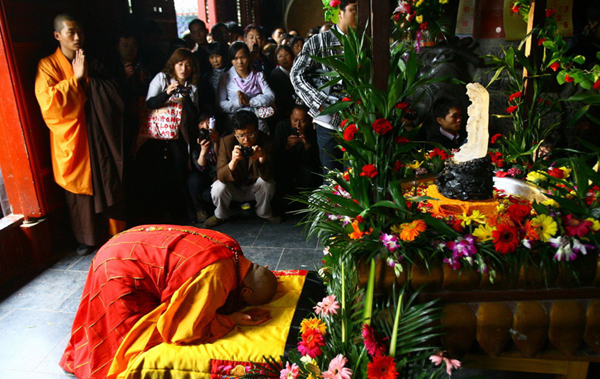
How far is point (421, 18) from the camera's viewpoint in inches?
172

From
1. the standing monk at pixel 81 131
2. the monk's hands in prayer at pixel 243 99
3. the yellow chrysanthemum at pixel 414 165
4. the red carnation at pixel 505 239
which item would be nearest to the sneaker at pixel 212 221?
the standing monk at pixel 81 131

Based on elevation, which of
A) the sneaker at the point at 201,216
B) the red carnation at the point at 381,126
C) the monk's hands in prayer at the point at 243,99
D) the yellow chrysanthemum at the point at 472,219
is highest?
the red carnation at the point at 381,126

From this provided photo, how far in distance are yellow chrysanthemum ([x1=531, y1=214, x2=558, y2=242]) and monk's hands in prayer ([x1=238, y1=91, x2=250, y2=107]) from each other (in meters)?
3.25

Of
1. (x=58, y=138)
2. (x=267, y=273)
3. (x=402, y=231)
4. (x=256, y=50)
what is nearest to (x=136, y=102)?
(x=58, y=138)

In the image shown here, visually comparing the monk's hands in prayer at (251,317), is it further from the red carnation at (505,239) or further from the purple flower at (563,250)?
the purple flower at (563,250)

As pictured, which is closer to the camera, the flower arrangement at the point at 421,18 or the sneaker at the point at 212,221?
the flower arrangement at the point at 421,18

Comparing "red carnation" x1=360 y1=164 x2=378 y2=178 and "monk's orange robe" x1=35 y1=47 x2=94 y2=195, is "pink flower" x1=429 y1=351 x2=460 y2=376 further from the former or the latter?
"monk's orange robe" x1=35 y1=47 x2=94 y2=195

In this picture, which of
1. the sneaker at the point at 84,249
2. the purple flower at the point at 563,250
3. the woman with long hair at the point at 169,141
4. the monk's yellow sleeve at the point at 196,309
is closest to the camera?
the purple flower at the point at 563,250

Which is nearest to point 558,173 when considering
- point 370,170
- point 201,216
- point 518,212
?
point 518,212

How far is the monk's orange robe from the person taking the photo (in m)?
3.62

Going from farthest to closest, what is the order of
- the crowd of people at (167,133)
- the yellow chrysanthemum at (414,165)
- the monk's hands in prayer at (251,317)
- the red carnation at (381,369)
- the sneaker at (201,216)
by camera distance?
1. the sneaker at (201,216)
2. the crowd of people at (167,133)
3. the yellow chrysanthemum at (414,165)
4. the monk's hands in prayer at (251,317)
5. the red carnation at (381,369)

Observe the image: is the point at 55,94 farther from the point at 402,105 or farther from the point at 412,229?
the point at 412,229

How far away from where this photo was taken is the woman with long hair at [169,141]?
428 cm

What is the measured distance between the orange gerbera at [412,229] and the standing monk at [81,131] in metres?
3.02
